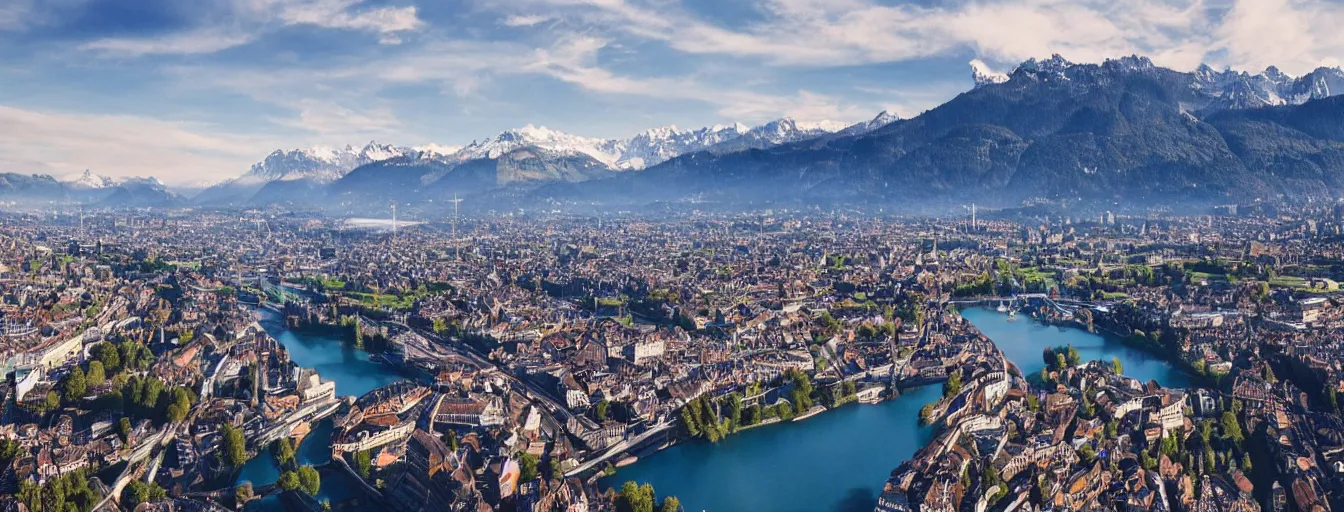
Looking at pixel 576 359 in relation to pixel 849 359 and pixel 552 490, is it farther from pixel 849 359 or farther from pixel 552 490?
pixel 552 490

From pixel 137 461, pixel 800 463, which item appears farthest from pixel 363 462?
pixel 800 463

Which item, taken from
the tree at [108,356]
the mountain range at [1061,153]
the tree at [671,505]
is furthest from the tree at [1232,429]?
the mountain range at [1061,153]

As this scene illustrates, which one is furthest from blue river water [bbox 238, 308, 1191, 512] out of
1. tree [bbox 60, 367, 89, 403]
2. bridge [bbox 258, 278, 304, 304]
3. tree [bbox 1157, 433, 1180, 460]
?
bridge [bbox 258, 278, 304, 304]

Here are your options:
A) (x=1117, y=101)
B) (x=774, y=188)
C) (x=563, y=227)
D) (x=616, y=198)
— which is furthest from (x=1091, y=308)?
(x=616, y=198)

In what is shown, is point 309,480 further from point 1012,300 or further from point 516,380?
point 1012,300

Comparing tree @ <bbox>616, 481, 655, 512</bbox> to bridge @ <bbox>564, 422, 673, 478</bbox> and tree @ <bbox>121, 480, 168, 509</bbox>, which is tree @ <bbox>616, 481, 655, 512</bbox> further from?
tree @ <bbox>121, 480, 168, 509</bbox>

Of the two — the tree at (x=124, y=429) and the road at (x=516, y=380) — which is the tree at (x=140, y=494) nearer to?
the tree at (x=124, y=429)
